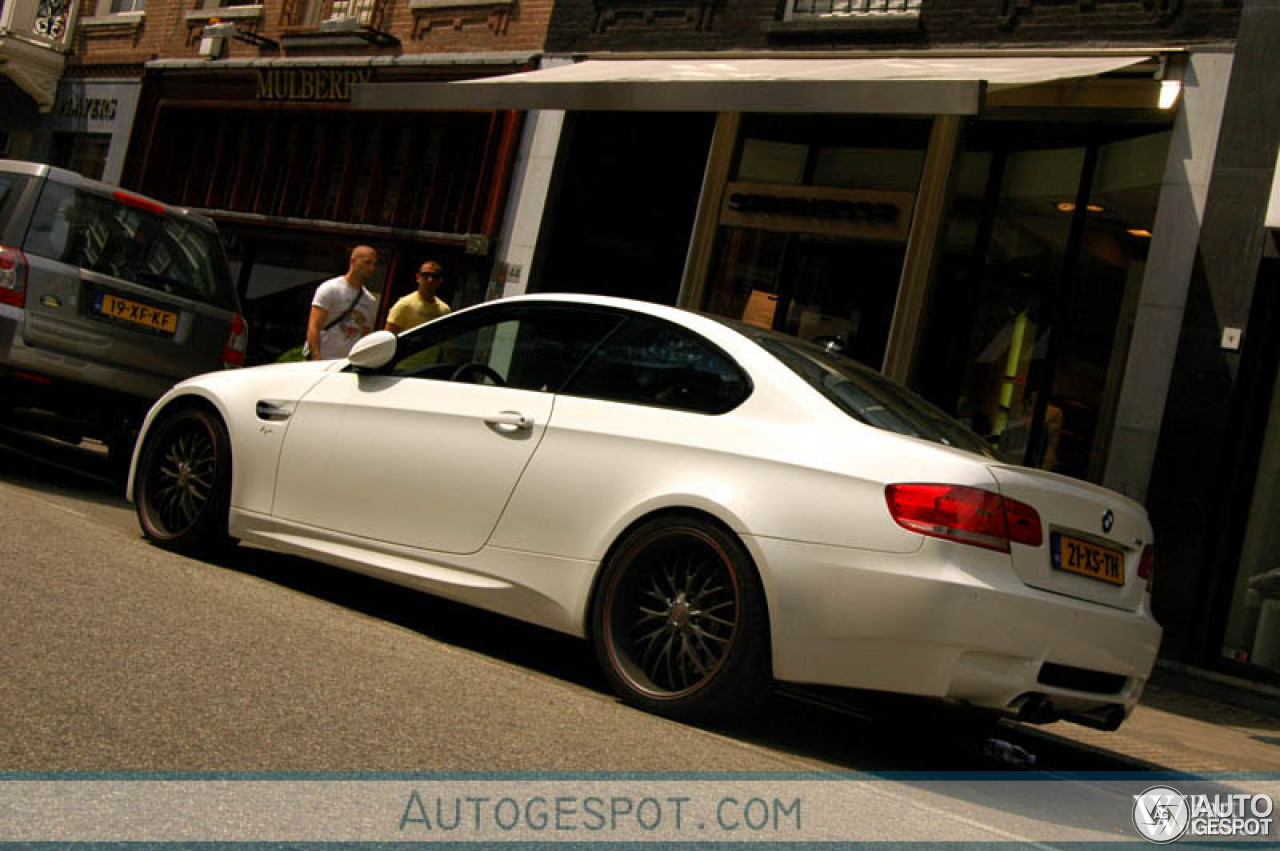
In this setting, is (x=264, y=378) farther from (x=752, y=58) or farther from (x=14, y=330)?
(x=752, y=58)

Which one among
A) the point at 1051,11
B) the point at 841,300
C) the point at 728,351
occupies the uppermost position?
the point at 1051,11

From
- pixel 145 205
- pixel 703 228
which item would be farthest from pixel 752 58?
pixel 145 205

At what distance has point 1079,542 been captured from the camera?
16.4 ft

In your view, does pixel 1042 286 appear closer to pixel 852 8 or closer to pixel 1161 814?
pixel 852 8

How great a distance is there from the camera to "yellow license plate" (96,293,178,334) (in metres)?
9.16

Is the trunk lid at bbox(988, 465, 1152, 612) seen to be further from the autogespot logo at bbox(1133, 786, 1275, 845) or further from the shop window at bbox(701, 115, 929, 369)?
the shop window at bbox(701, 115, 929, 369)

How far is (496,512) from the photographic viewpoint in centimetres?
573

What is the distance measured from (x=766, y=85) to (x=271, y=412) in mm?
5737

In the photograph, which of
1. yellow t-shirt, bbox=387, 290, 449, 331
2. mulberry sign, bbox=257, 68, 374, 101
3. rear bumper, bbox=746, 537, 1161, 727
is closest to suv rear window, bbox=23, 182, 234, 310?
yellow t-shirt, bbox=387, 290, 449, 331

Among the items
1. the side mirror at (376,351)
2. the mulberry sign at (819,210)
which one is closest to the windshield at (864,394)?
the side mirror at (376,351)

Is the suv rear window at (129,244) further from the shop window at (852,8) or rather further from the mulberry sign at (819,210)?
the shop window at (852,8)

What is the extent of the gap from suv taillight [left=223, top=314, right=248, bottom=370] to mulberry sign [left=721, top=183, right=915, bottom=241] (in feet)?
18.9

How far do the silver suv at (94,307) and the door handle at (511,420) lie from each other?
14.0 ft

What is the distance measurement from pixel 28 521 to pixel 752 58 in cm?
877
